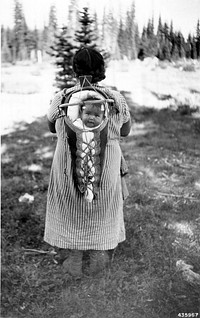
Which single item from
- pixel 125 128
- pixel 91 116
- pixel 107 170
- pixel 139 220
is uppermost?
pixel 91 116

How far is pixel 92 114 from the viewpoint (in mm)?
1323

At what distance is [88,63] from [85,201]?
47 cm

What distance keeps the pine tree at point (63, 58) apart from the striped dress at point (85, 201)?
72cm

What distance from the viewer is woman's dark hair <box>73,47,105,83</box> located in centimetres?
134

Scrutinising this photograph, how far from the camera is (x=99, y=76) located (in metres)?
1.38

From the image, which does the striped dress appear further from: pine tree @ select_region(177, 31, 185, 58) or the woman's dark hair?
pine tree @ select_region(177, 31, 185, 58)

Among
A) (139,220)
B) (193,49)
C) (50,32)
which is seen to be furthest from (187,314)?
(50,32)

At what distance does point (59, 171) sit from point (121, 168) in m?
0.23

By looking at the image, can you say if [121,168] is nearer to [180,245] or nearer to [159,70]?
[180,245]

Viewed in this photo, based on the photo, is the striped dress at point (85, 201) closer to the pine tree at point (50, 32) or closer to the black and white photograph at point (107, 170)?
the black and white photograph at point (107, 170)

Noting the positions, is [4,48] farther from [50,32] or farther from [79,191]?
[79,191]

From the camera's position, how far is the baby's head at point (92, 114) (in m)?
1.31

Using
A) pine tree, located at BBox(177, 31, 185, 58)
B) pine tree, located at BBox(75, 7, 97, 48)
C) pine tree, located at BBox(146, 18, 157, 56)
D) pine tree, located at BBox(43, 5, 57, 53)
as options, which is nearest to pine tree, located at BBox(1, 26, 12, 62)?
pine tree, located at BBox(43, 5, 57, 53)

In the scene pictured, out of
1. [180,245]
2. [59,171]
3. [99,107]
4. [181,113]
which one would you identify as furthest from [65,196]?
[181,113]
